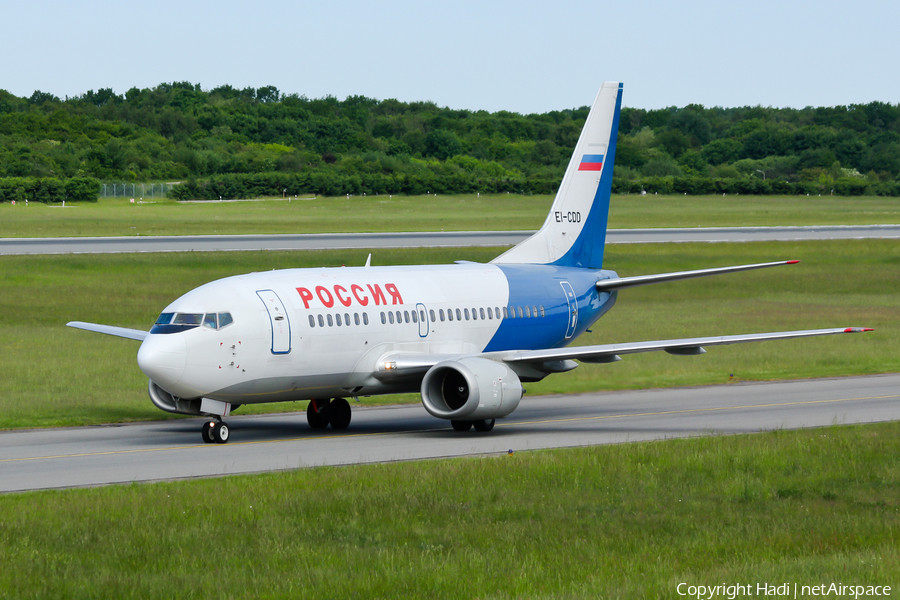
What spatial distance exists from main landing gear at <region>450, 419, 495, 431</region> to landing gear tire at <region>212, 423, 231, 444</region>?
5286 millimetres

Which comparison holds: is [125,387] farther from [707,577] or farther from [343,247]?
[343,247]

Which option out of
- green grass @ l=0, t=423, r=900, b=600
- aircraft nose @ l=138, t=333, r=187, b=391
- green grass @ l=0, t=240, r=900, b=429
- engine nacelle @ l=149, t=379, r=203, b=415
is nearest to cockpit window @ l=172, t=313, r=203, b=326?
aircraft nose @ l=138, t=333, r=187, b=391

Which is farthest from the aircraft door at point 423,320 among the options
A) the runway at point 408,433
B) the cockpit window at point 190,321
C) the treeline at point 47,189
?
the treeline at point 47,189

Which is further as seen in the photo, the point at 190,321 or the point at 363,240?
the point at 363,240

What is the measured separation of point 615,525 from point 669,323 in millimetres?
34797

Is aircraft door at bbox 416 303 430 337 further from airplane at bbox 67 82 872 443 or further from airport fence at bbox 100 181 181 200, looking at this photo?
airport fence at bbox 100 181 181 200

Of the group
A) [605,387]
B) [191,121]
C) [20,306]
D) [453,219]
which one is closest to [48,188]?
[453,219]

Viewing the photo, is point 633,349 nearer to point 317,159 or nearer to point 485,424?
point 485,424

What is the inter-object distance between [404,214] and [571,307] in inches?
3360

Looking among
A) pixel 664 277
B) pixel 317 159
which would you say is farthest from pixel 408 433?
pixel 317 159

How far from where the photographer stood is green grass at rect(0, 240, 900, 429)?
3366 centimetres

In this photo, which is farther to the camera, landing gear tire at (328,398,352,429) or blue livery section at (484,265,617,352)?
blue livery section at (484,265,617,352)

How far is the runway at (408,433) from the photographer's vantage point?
872 inches

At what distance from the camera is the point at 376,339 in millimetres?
27328
